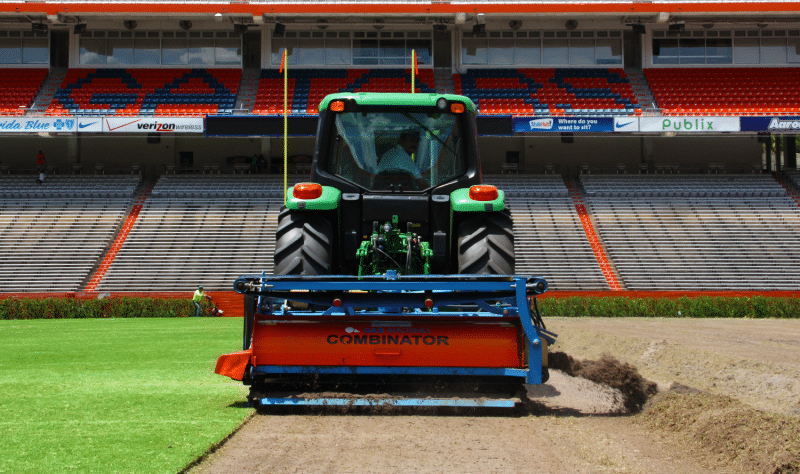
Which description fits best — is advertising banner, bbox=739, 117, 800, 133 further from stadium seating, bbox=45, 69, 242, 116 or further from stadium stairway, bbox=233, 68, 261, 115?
stadium seating, bbox=45, 69, 242, 116

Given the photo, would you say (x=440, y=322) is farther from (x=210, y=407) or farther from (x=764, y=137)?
(x=764, y=137)

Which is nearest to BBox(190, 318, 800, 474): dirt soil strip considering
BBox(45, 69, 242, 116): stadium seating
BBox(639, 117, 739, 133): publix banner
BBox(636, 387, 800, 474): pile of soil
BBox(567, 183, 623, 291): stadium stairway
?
BBox(636, 387, 800, 474): pile of soil

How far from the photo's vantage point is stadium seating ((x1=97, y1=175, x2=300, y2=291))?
25.2 m

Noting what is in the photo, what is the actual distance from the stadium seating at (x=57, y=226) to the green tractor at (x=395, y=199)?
20338 millimetres

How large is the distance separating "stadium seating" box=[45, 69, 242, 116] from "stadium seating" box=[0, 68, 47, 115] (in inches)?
40.9

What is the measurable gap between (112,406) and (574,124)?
2479 centimetres

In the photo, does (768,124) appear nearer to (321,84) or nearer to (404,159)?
(321,84)

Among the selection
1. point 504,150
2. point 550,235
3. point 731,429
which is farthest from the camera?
point 504,150

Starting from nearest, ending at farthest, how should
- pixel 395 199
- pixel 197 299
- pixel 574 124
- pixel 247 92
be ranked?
pixel 395 199, pixel 197 299, pixel 574 124, pixel 247 92

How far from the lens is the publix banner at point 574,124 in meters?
28.3

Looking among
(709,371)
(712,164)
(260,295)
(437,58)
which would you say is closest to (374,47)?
(437,58)

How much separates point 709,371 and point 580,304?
13.8 meters

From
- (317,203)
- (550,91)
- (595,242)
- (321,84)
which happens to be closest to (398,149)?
(317,203)

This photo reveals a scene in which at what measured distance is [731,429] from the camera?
499 centimetres
